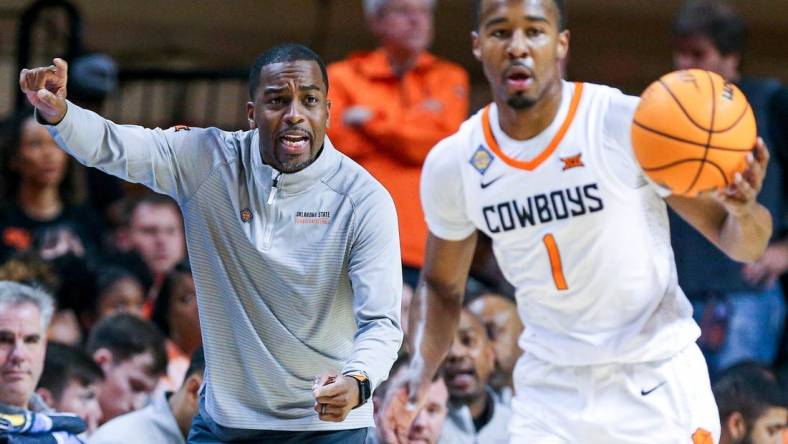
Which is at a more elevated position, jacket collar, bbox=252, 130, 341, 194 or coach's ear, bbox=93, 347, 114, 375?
jacket collar, bbox=252, 130, 341, 194

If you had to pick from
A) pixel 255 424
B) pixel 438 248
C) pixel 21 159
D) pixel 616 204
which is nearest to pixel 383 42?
pixel 21 159

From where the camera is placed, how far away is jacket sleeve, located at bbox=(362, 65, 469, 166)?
287 inches

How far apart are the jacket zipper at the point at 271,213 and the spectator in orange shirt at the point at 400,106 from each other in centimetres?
280

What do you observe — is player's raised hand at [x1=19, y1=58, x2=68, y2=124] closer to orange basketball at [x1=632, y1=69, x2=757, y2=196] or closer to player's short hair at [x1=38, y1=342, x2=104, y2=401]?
orange basketball at [x1=632, y1=69, x2=757, y2=196]

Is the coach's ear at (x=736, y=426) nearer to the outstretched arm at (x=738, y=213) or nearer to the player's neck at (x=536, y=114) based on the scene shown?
the outstretched arm at (x=738, y=213)

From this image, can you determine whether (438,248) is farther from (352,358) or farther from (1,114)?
(1,114)

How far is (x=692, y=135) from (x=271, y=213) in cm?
135

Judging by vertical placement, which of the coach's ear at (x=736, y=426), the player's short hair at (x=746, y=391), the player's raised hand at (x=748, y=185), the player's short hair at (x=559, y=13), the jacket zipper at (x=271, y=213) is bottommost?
the coach's ear at (x=736, y=426)

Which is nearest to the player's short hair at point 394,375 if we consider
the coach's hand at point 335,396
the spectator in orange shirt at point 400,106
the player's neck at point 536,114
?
the spectator in orange shirt at point 400,106

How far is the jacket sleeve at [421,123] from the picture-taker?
23.9 feet

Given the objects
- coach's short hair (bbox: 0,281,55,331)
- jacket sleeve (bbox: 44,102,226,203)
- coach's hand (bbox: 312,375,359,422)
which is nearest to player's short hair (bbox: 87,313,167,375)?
coach's short hair (bbox: 0,281,55,331)

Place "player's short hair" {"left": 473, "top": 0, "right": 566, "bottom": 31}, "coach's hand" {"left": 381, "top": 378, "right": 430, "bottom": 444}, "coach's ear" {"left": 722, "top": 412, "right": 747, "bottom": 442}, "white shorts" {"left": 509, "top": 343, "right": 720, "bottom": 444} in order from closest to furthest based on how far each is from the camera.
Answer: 1. "white shorts" {"left": 509, "top": 343, "right": 720, "bottom": 444}
2. "player's short hair" {"left": 473, "top": 0, "right": 566, "bottom": 31}
3. "coach's hand" {"left": 381, "top": 378, "right": 430, "bottom": 444}
4. "coach's ear" {"left": 722, "top": 412, "right": 747, "bottom": 442}

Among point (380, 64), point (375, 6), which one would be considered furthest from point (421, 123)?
point (375, 6)

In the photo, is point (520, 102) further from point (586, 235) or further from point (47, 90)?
point (47, 90)
